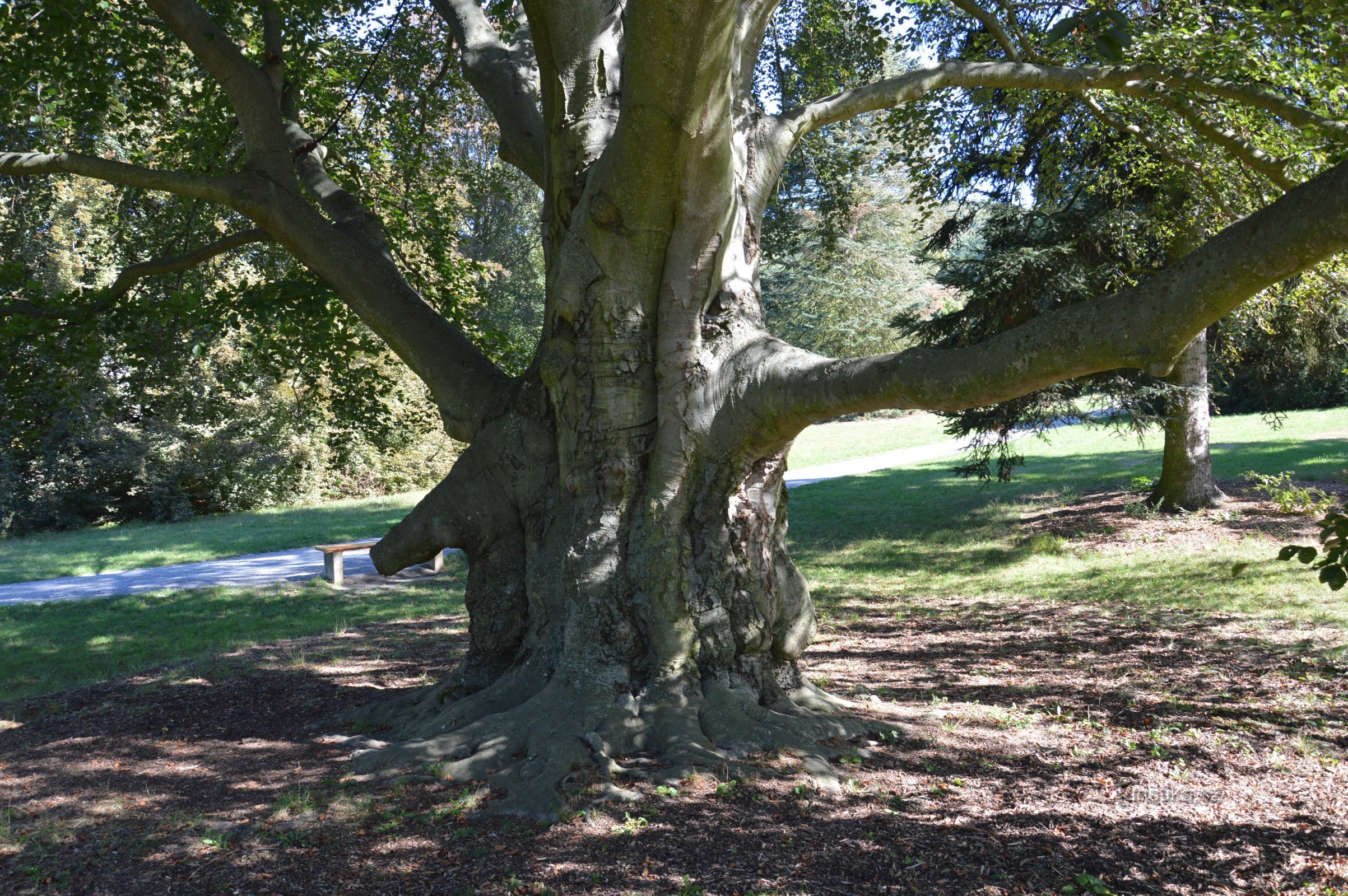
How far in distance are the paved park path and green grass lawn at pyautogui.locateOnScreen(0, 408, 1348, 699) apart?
523mm

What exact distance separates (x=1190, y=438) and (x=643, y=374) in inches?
383

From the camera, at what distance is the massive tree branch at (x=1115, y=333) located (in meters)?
3.15

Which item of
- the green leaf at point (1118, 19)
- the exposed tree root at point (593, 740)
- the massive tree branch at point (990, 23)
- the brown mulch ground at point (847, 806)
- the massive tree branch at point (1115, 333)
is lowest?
the brown mulch ground at point (847, 806)

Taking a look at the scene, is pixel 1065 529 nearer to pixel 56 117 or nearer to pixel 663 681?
pixel 663 681

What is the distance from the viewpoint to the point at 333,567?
38.9 ft

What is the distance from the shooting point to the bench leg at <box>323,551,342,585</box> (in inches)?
465

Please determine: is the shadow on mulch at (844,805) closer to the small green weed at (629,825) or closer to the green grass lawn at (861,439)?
the small green weed at (629,825)

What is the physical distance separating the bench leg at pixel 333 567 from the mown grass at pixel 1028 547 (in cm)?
595

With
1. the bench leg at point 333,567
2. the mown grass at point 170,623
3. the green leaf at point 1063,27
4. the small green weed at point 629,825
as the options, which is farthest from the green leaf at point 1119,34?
the bench leg at point 333,567

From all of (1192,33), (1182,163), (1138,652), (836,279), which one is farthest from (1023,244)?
(836,279)

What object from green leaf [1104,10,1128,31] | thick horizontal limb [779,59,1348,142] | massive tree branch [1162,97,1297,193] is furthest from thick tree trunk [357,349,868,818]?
massive tree branch [1162,97,1297,193]

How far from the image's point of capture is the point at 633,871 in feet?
11.4

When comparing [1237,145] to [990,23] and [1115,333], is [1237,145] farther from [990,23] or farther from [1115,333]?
[1115,333]

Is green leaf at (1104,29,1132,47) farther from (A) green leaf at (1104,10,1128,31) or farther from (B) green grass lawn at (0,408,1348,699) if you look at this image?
(B) green grass lawn at (0,408,1348,699)
